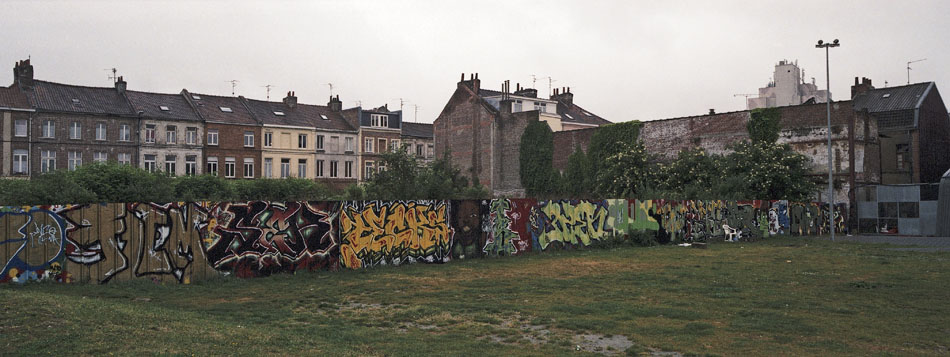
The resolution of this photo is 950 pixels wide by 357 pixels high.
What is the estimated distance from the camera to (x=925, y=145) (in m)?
54.4

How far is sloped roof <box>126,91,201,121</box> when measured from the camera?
204ft

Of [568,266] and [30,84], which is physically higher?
[30,84]

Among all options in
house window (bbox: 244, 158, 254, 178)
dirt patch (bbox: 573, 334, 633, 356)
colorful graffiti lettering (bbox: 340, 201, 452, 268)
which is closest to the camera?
dirt patch (bbox: 573, 334, 633, 356)

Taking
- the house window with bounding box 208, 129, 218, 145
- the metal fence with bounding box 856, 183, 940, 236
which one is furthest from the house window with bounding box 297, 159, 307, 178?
the metal fence with bounding box 856, 183, 940, 236

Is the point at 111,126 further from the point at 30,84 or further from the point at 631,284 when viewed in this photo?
the point at 631,284

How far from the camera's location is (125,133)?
198ft

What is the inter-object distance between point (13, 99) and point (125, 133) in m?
8.67

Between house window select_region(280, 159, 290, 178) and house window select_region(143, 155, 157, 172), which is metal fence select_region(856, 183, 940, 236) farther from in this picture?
house window select_region(143, 155, 157, 172)

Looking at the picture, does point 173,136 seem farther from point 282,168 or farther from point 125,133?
point 282,168

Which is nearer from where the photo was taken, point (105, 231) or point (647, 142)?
point (105, 231)

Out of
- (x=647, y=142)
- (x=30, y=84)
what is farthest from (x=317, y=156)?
(x=647, y=142)

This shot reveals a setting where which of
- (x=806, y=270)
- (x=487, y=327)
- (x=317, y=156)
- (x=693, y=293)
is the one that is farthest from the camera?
(x=317, y=156)

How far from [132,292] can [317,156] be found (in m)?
58.0

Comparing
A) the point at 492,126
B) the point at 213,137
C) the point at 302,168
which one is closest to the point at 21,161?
the point at 213,137
